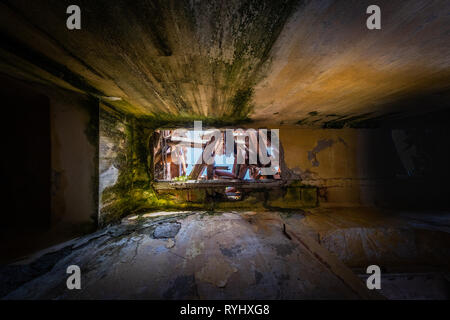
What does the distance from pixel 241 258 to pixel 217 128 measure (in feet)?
8.66

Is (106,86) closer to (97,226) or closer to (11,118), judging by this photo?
(11,118)

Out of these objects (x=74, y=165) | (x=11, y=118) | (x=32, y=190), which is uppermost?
(x=11, y=118)

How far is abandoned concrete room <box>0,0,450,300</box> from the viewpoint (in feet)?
3.39

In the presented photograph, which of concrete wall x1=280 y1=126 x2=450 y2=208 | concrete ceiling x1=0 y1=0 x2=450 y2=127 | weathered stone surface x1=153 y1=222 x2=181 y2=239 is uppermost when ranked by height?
concrete ceiling x1=0 y1=0 x2=450 y2=127

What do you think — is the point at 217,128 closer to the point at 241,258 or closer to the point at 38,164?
the point at 241,258

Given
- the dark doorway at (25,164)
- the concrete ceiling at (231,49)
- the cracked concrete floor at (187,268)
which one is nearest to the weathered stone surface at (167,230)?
the cracked concrete floor at (187,268)

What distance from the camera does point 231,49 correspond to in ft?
Result: 3.96

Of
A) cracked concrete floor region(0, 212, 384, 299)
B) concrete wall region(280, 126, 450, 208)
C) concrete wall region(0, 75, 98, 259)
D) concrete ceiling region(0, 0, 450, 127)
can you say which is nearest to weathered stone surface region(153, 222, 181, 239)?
cracked concrete floor region(0, 212, 384, 299)

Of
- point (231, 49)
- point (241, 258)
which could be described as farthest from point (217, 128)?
point (241, 258)

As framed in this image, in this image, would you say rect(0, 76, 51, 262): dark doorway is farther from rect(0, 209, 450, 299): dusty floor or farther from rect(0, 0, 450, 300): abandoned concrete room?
rect(0, 209, 450, 299): dusty floor

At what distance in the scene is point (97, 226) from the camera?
228 cm

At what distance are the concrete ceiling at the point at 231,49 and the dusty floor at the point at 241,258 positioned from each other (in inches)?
81.2
